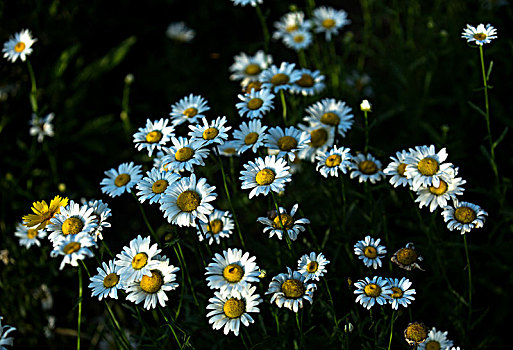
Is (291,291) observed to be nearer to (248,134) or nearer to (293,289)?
(293,289)

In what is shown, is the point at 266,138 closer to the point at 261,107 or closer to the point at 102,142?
the point at 261,107

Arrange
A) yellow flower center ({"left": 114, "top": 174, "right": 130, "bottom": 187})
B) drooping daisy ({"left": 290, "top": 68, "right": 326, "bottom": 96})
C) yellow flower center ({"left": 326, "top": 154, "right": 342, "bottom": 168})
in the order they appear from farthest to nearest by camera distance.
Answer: drooping daisy ({"left": 290, "top": 68, "right": 326, "bottom": 96}), yellow flower center ({"left": 114, "top": 174, "right": 130, "bottom": 187}), yellow flower center ({"left": 326, "top": 154, "right": 342, "bottom": 168})

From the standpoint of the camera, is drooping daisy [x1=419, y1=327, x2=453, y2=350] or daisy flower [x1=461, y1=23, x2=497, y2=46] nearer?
drooping daisy [x1=419, y1=327, x2=453, y2=350]

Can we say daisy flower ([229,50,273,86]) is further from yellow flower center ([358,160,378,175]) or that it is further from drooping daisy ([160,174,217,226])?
drooping daisy ([160,174,217,226])

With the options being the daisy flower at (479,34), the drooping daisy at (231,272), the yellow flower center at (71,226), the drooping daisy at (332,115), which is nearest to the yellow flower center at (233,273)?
the drooping daisy at (231,272)

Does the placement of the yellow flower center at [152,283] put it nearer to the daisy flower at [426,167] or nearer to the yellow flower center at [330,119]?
the daisy flower at [426,167]

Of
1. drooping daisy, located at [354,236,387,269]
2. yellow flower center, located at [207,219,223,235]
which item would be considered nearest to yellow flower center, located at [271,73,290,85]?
yellow flower center, located at [207,219,223,235]
